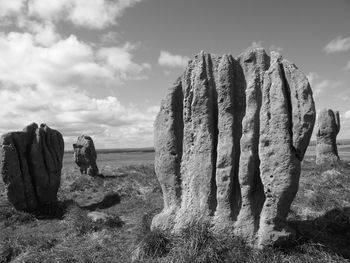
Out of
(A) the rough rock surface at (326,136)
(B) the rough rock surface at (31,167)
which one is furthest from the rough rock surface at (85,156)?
(A) the rough rock surface at (326,136)

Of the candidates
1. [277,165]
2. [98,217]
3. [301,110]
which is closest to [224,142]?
[277,165]

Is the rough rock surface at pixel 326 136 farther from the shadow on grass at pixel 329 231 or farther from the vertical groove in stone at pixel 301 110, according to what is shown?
the vertical groove in stone at pixel 301 110

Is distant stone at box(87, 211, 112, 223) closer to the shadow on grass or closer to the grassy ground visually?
the grassy ground

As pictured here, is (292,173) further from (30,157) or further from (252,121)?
(30,157)

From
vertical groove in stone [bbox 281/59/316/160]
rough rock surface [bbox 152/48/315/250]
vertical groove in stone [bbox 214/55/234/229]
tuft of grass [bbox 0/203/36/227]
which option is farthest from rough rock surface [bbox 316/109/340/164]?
tuft of grass [bbox 0/203/36/227]

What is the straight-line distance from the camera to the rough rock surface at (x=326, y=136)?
2095 cm

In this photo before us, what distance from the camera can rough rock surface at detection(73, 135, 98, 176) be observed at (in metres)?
21.3

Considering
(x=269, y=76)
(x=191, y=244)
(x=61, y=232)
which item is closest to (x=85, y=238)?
(x=61, y=232)

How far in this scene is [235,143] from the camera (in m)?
6.81

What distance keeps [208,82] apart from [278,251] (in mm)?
3726

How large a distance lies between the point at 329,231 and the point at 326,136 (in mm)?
14560

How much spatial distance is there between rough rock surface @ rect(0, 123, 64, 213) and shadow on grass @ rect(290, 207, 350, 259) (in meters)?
8.93

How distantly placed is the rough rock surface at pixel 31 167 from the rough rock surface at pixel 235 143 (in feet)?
22.3

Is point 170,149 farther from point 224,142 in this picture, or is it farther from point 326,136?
point 326,136
